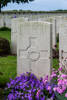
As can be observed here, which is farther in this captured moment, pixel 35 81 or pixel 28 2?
pixel 28 2

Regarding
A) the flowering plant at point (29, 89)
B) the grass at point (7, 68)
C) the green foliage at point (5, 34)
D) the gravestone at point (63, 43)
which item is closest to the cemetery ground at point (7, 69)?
the grass at point (7, 68)

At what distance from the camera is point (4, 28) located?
872 inches

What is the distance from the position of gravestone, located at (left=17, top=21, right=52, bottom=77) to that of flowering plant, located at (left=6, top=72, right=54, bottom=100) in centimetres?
22

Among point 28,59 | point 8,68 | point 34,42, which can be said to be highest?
point 34,42

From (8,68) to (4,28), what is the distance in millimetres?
15291

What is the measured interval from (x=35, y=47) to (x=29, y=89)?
995 mm

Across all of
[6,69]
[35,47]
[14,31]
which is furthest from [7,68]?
[14,31]

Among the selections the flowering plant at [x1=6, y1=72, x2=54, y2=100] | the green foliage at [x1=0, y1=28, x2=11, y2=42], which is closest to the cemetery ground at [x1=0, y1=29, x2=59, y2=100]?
the flowering plant at [x1=6, y1=72, x2=54, y2=100]

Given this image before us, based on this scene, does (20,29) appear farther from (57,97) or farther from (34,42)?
(57,97)

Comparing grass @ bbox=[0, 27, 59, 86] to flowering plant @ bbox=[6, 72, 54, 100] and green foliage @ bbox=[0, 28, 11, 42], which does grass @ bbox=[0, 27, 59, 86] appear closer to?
flowering plant @ bbox=[6, 72, 54, 100]

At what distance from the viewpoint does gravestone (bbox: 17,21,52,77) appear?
5.09 metres

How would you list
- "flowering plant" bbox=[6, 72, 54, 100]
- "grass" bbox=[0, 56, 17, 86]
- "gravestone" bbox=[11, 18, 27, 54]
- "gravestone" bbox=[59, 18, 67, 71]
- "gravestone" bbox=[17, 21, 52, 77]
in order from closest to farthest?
"flowering plant" bbox=[6, 72, 54, 100] → "gravestone" bbox=[17, 21, 52, 77] → "gravestone" bbox=[59, 18, 67, 71] → "grass" bbox=[0, 56, 17, 86] → "gravestone" bbox=[11, 18, 27, 54]

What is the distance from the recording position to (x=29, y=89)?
4582 mm

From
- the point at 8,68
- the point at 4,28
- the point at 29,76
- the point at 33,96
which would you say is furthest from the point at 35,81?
the point at 4,28
